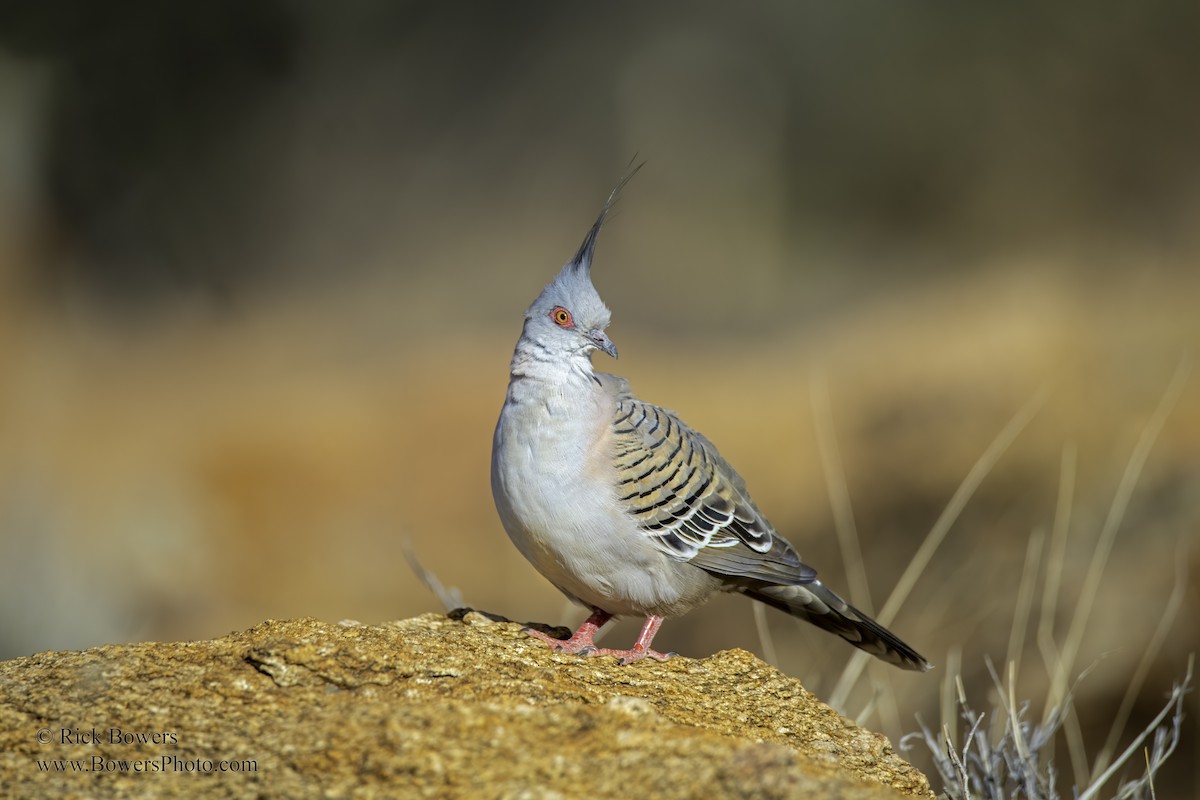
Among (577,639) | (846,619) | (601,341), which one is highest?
(601,341)

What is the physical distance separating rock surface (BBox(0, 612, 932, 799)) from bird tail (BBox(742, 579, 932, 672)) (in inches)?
38.5

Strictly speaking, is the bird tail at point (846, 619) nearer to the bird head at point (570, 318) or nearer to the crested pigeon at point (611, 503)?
the crested pigeon at point (611, 503)

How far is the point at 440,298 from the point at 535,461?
9.44m

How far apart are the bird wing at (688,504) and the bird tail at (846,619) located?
10 cm

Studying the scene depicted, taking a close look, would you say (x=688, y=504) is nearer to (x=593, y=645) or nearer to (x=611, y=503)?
(x=611, y=503)

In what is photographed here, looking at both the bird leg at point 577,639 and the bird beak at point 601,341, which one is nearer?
the bird leg at point 577,639

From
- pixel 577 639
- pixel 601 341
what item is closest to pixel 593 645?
pixel 577 639

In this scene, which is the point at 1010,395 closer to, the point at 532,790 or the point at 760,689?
the point at 760,689

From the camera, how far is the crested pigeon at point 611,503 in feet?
13.5

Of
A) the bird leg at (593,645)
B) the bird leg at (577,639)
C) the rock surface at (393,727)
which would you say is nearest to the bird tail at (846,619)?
the bird leg at (593,645)

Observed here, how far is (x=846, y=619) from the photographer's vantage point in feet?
15.4

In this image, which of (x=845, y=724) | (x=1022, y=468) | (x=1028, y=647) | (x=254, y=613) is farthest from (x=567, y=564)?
(x=254, y=613)

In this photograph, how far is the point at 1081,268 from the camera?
11.8 m

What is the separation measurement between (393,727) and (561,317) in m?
2.17
